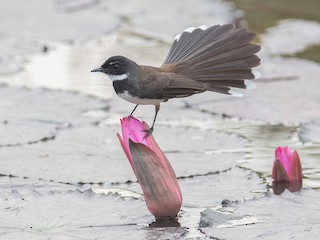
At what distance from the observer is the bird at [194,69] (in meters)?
4.21

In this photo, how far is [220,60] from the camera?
4.39 meters

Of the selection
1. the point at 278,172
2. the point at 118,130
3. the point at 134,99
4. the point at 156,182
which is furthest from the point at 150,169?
the point at 118,130

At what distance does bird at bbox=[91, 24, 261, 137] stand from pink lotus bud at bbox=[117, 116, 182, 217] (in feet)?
0.82

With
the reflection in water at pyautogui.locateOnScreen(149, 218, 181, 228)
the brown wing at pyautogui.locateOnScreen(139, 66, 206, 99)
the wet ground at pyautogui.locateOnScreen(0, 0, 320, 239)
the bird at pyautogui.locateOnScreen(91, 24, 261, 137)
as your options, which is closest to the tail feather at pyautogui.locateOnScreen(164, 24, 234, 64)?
the bird at pyautogui.locateOnScreen(91, 24, 261, 137)

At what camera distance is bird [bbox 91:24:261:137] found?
13.8ft

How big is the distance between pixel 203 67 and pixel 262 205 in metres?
0.73

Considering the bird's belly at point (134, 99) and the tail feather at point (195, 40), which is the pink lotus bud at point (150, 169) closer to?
the bird's belly at point (134, 99)

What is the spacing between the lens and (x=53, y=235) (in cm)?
373

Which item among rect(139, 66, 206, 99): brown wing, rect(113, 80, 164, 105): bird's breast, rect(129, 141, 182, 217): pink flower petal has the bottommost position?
rect(129, 141, 182, 217): pink flower petal

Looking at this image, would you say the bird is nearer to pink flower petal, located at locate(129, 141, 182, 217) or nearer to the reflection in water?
pink flower petal, located at locate(129, 141, 182, 217)

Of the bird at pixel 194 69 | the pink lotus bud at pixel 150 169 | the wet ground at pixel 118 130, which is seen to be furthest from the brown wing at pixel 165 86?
the wet ground at pixel 118 130

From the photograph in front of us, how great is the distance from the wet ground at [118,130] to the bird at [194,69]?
47 cm

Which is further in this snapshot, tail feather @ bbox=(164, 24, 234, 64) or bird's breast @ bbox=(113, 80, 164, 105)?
tail feather @ bbox=(164, 24, 234, 64)

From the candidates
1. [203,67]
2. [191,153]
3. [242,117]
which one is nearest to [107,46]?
[242,117]
